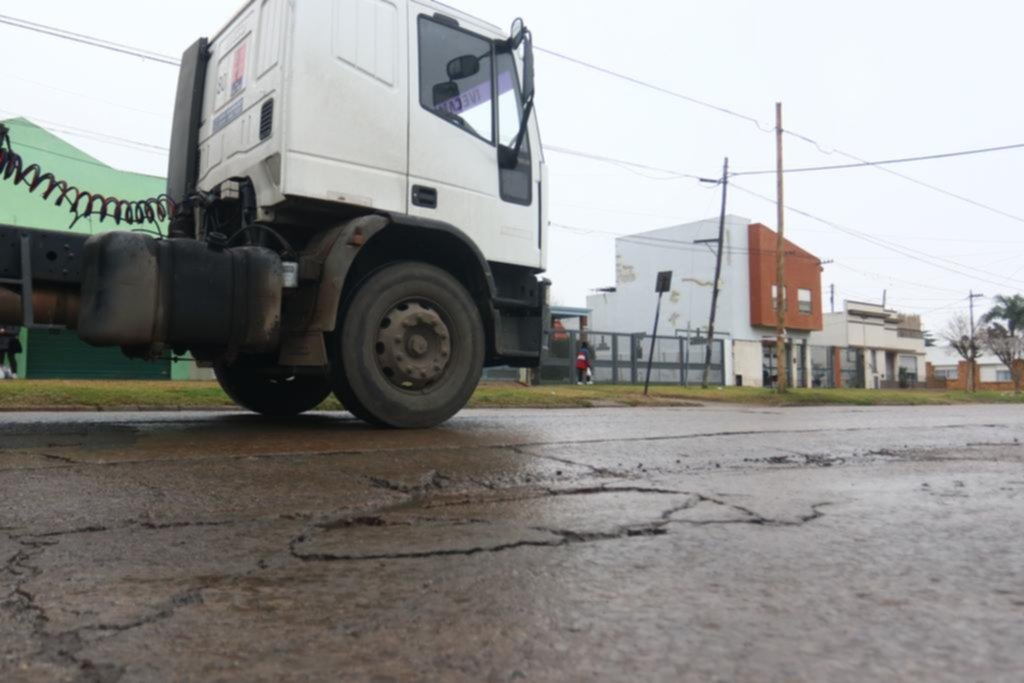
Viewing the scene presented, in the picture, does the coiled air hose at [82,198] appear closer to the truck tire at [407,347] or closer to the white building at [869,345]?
the truck tire at [407,347]

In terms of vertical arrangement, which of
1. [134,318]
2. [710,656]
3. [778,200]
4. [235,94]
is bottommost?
[710,656]

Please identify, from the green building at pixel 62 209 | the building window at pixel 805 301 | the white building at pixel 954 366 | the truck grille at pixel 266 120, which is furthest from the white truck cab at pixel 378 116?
the white building at pixel 954 366

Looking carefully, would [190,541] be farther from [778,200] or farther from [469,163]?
[778,200]

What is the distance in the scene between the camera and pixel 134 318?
4.49 meters

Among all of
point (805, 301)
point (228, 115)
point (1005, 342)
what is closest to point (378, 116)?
point (228, 115)

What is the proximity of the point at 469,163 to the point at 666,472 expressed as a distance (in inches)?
122

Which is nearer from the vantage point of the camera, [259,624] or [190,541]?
[259,624]

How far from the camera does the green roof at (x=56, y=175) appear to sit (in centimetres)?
1706

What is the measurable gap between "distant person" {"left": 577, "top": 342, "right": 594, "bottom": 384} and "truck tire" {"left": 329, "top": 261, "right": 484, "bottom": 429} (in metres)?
19.1

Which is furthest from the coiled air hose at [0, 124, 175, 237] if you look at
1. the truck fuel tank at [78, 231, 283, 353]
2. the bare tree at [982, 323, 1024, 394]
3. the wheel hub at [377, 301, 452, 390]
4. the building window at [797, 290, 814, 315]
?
the bare tree at [982, 323, 1024, 394]

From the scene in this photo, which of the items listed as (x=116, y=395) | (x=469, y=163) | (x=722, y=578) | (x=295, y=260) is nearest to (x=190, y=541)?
(x=722, y=578)

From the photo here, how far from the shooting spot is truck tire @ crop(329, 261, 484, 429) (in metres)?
5.17

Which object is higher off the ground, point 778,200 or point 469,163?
point 778,200

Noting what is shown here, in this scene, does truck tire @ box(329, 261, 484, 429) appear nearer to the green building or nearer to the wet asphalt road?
the wet asphalt road
